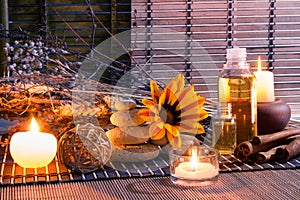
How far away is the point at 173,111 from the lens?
119 cm

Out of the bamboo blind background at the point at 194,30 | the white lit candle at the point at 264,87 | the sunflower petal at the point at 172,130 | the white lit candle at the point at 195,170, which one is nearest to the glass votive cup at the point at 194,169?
the white lit candle at the point at 195,170

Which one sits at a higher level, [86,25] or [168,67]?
[86,25]

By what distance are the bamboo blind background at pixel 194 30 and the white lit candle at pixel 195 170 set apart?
A: 2.47m

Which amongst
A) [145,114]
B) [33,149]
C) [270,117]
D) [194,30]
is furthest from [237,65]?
[194,30]

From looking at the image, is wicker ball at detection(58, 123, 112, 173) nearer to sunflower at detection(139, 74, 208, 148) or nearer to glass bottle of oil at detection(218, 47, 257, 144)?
sunflower at detection(139, 74, 208, 148)

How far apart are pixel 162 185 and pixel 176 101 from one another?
228 mm

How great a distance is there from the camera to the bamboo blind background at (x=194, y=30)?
3459 mm

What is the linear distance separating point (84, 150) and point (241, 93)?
1.30 ft

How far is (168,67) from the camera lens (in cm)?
374

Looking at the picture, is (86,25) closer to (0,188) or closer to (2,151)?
(2,151)

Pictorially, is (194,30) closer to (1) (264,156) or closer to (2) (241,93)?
(2) (241,93)

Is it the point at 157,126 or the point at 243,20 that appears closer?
the point at 157,126

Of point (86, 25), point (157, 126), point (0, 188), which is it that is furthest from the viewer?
point (86, 25)

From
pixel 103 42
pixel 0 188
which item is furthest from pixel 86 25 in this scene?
pixel 0 188
